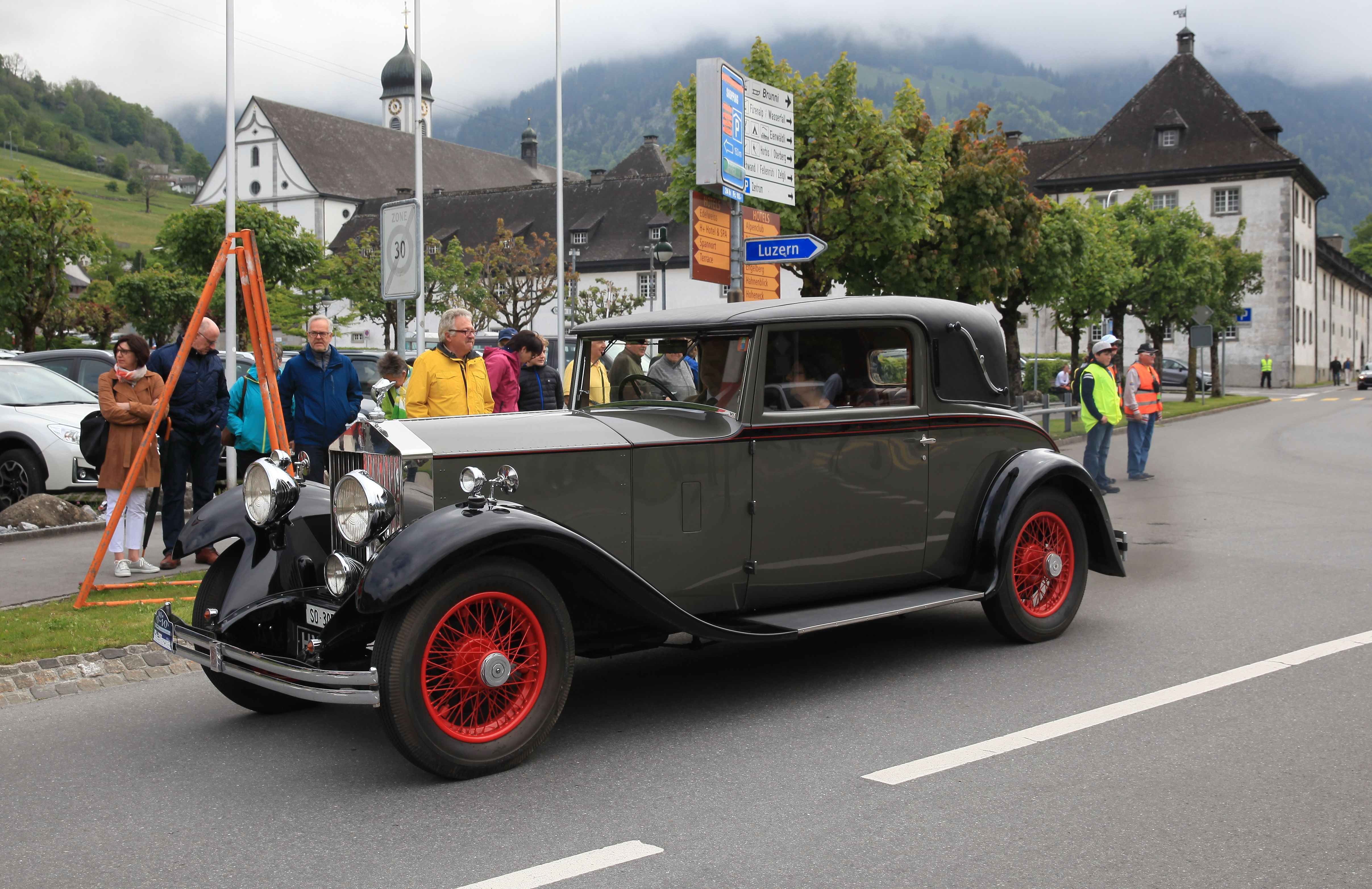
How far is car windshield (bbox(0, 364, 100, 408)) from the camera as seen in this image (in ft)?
42.2

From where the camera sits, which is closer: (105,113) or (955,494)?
(955,494)

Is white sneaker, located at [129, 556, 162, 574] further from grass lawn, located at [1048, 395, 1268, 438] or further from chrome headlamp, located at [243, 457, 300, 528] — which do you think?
grass lawn, located at [1048, 395, 1268, 438]

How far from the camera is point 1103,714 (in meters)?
5.21

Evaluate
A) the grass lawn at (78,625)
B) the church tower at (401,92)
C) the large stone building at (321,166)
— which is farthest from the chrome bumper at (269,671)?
the church tower at (401,92)

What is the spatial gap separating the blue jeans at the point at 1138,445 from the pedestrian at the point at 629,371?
12285mm

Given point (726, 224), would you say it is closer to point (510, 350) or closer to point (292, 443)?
point (510, 350)

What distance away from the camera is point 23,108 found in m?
170

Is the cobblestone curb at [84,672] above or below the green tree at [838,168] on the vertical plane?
below

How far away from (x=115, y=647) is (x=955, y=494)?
466 centimetres

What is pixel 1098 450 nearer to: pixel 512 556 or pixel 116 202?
pixel 512 556

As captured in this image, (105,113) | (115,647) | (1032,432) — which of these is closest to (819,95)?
(1032,432)

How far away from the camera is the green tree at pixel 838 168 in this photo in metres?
21.1

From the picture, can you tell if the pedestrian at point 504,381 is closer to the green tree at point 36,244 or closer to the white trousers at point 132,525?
the white trousers at point 132,525

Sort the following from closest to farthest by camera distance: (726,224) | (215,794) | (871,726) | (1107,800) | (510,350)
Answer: (1107,800)
(215,794)
(871,726)
(510,350)
(726,224)
